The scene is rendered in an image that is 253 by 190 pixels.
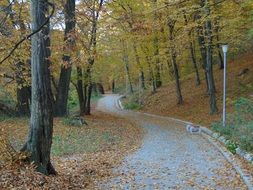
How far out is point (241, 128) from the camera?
13.1 metres

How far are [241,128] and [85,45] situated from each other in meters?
6.08

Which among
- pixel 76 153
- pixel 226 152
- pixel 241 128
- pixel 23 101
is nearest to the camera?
pixel 226 152

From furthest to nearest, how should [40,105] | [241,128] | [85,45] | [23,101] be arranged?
[23,101], [241,128], [85,45], [40,105]

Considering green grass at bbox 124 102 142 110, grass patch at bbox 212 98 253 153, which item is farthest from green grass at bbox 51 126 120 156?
green grass at bbox 124 102 142 110

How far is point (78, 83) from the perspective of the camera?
83.8ft

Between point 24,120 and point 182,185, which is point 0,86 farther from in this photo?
point 182,185

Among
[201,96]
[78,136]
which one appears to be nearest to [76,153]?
[78,136]

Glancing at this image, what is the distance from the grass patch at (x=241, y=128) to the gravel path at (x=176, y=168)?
0.75 metres

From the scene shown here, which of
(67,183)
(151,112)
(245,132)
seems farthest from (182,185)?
(151,112)

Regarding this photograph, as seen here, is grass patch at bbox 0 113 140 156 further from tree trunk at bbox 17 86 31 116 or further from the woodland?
tree trunk at bbox 17 86 31 116

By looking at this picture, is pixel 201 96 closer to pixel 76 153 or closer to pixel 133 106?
pixel 133 106

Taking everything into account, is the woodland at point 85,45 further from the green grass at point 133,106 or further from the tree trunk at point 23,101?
the green grass at point 133,106

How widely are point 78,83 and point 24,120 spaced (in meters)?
6.63

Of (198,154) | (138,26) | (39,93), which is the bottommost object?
(198,154)
